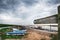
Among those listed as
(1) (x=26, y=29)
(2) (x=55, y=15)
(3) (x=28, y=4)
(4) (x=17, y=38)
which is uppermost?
(3) (x=28, y=4)

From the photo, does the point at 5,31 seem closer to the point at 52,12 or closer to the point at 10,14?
the point at 10,14

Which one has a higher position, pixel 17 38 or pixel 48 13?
pixel 48 13

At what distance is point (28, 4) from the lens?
1.67 meters

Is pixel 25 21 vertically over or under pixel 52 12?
under

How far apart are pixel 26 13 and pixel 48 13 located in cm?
28

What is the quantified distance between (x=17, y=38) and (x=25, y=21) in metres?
0.24

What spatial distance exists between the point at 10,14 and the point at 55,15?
0.56 m

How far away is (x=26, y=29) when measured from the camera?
5.32ft

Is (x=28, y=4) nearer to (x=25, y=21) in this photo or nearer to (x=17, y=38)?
(x=25, y=21)

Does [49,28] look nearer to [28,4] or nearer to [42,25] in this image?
[42,25]

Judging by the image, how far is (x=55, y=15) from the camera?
1.60 meters

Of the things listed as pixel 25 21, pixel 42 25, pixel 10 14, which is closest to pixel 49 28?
pixel 42 25

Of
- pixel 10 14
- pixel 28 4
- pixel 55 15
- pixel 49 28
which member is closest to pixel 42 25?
pixel 49 28

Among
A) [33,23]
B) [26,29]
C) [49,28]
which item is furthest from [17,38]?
[49,28]
